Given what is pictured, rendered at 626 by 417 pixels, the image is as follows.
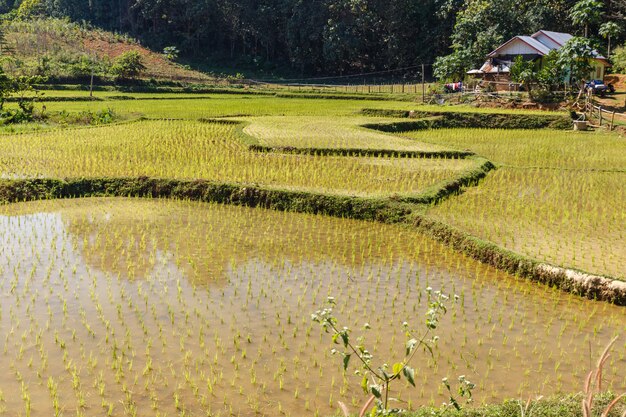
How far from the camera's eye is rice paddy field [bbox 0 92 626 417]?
4.44m

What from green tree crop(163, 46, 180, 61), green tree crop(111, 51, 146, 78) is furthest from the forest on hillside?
green tree crop(111, 51, 146, 78)

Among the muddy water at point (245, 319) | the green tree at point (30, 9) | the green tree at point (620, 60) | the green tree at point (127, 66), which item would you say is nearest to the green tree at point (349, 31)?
the green tree at point (127, 66)

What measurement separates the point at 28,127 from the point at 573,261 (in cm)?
Answer: 1517

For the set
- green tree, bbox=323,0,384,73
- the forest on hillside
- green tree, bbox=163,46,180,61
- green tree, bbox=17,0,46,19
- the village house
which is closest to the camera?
the village house

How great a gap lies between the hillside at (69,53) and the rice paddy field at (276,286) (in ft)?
66.1

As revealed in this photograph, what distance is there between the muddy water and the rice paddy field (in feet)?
0.07

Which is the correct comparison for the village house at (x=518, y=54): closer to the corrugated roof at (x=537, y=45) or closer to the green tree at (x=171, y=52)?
the corrugated roof at (x=537, y=45)

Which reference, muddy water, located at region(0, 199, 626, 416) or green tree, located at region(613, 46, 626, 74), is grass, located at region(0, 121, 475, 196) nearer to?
muddy water, located at region(0, 199, 626, 416)

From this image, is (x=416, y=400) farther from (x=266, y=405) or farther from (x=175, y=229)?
(x=175, y=229)

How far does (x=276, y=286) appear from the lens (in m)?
6.47

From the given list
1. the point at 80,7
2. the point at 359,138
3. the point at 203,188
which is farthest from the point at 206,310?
the point at 80,7

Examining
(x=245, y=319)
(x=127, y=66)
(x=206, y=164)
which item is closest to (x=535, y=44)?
(x=127, y=66)

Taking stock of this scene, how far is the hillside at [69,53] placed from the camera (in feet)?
103

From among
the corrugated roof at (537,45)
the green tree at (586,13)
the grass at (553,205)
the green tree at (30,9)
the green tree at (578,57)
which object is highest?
the green tree at (30,9)
